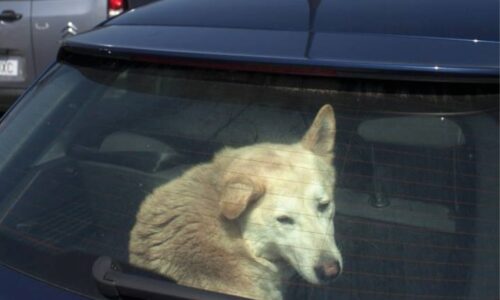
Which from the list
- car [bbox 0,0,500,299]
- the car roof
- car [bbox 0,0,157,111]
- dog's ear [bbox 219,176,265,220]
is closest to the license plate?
car [bbox 0,0,157,111]

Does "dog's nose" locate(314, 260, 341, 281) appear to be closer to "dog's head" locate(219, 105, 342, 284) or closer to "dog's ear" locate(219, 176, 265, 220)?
"dog's head" locate(219, 105, 342, 284)

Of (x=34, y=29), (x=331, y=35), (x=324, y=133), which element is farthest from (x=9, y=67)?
(x=324, y=133)

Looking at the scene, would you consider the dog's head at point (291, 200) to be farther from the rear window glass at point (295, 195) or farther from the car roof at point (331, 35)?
the car roof at point (331, 35)

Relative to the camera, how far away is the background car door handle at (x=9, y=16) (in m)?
7.66

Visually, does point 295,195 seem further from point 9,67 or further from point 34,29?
point 9,67

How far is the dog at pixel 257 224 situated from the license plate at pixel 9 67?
597cm

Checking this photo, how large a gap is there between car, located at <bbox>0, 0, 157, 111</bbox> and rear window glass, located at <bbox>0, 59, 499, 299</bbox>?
527cm

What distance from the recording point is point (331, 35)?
7.00ft

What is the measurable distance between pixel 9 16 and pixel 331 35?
6141 mm

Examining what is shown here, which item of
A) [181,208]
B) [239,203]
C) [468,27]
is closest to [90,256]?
[181,208]

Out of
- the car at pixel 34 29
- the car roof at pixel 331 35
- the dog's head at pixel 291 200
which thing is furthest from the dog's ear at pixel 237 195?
the car at pixel 34 29

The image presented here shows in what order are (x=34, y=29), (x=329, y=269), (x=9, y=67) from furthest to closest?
1. (x=9, y=67)
2. (x=34, y=29)
3. (x=329, y=269)

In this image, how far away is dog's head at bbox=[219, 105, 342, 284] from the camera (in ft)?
6.50

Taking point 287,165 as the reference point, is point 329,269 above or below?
below
